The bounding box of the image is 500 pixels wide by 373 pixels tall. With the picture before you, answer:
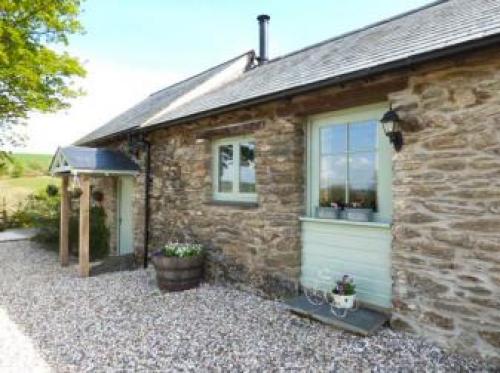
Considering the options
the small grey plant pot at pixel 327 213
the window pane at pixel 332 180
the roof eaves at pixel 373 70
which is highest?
the roof eaves at pixel 373 70

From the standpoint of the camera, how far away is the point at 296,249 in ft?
17.1

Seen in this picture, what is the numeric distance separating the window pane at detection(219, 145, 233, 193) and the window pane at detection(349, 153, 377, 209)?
258 cm

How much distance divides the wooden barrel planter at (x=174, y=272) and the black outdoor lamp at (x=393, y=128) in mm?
3880

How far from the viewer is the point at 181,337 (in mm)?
4191

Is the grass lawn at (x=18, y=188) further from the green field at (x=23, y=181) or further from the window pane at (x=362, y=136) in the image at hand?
the window pane at (x=362, y=136)

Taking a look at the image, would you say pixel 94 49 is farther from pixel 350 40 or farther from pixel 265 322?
pixel 265 322

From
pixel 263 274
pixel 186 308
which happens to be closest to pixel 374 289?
pixel 263 274

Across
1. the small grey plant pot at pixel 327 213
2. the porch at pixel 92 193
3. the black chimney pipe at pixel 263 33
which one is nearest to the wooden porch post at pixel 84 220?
the porch at pixel 92 193

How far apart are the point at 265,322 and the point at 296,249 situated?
1.19 meters

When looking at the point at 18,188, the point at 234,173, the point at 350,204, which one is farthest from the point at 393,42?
the point at 18,188

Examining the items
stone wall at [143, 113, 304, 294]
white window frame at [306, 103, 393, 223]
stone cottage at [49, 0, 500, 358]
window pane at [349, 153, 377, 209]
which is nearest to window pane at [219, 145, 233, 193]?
stone cottage at [49, 0, 500, 358]

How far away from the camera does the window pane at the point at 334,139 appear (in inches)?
190

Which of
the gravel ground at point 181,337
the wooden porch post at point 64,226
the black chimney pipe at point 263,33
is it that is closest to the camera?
the gravel ground at point 181,337

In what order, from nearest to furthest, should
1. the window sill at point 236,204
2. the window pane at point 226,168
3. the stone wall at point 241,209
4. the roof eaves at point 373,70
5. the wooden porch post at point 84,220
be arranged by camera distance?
the roof eaves at point 373,70 → the stone wall at point 241,209 → the window sill at point 236,204 → the window pane at point 226,168 → the wooden porch post at point 84,220
